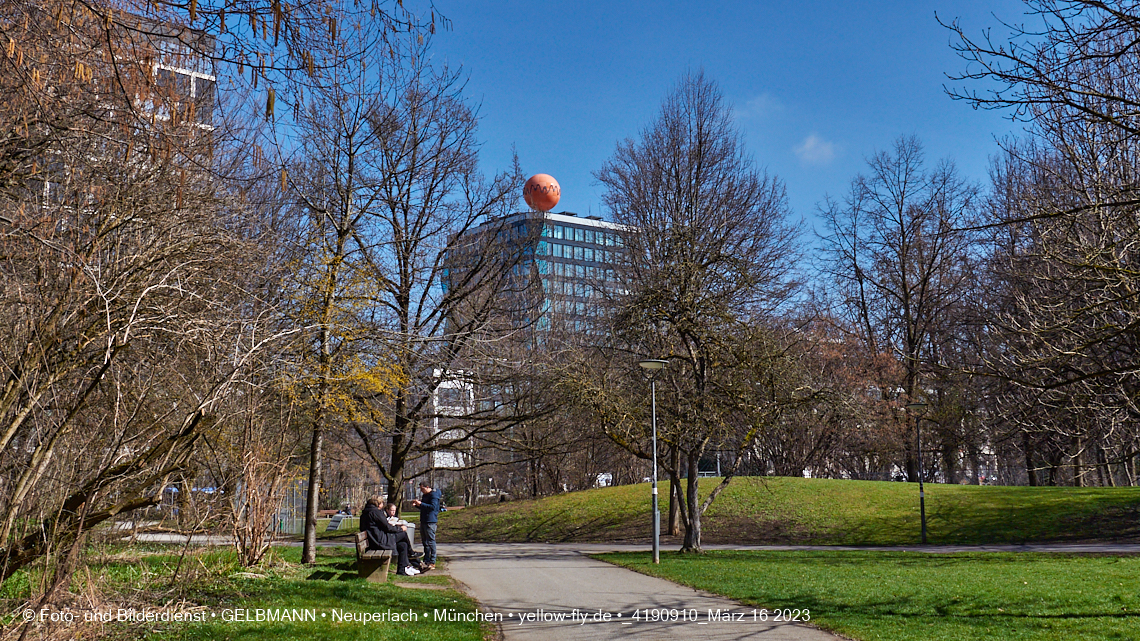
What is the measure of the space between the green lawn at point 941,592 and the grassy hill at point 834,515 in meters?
7.39

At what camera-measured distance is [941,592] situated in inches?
503

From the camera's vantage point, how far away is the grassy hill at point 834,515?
27.4m

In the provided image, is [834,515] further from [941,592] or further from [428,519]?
[941,592]

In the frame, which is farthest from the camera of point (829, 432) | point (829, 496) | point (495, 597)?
point (829, 432)

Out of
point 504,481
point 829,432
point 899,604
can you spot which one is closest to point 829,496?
point 829,432

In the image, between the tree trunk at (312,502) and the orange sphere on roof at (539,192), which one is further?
the orange sphere on roof at (539,192)

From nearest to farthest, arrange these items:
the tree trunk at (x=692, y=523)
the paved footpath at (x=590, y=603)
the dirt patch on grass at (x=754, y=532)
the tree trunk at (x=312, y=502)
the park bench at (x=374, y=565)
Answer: the paved footpath at (x=590, y=603)
the park bench at (x=374, y=565)
the tree trunk at (x=312, y=502)
the tree trunk at (x=692, y=523)
the dirt patch on grass at (x=754, y=532)

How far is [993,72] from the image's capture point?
28.1 feet

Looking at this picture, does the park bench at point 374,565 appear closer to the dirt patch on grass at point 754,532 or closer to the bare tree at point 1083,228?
the bare tree at point 1083,228

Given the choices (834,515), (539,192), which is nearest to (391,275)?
(539,192)

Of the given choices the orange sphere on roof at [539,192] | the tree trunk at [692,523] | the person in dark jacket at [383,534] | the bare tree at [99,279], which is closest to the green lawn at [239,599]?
the bare tree at [99,279]

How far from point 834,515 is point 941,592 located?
61.8ft

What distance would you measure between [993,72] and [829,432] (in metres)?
32.8

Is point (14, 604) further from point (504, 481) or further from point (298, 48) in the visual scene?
point (504, 481)
